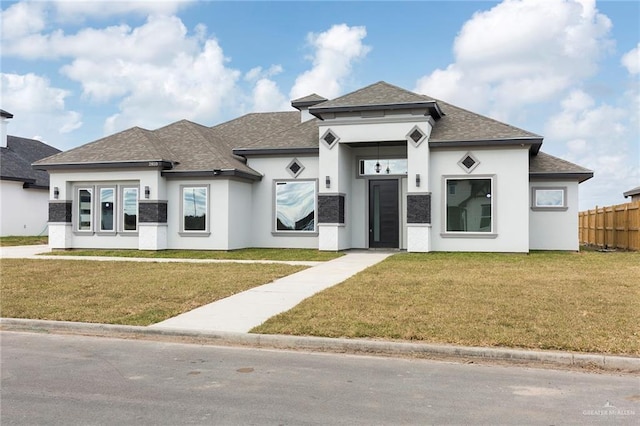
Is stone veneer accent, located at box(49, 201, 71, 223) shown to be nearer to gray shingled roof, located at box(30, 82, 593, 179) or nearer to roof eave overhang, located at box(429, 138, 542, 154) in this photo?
gray shingled roof, located at box(30, 82, 593, 179)

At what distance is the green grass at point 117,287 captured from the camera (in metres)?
9.81

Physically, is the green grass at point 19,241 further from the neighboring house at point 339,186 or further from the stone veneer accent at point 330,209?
the stone veneer accent at point 330,209

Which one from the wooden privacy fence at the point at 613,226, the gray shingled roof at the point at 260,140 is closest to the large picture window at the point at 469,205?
the gray shingled roof at the point at 260,140

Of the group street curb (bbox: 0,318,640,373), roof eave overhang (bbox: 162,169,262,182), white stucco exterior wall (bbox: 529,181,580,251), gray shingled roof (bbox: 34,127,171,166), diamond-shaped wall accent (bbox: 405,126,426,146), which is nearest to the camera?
street curb (bbox: 0,318,640,373)

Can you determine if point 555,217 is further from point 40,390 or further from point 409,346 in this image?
point 40,390

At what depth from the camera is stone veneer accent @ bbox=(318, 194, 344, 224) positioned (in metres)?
21.3

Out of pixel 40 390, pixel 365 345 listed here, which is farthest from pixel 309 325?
pixel 40 390

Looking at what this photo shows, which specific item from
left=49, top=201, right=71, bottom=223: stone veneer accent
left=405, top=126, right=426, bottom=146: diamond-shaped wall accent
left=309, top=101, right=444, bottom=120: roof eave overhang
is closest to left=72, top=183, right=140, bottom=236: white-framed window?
left=49, top=201, right=71, bottom=223: stone veneer accent

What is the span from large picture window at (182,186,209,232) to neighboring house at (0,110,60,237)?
1565 centimetres

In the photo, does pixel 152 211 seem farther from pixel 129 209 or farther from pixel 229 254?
pixel 229 254

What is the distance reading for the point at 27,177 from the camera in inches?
1307

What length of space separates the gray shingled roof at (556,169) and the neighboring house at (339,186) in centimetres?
8

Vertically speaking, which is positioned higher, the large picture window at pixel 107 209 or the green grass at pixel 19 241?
the large picture window at pixel 107 209

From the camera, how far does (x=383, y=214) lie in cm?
2291
